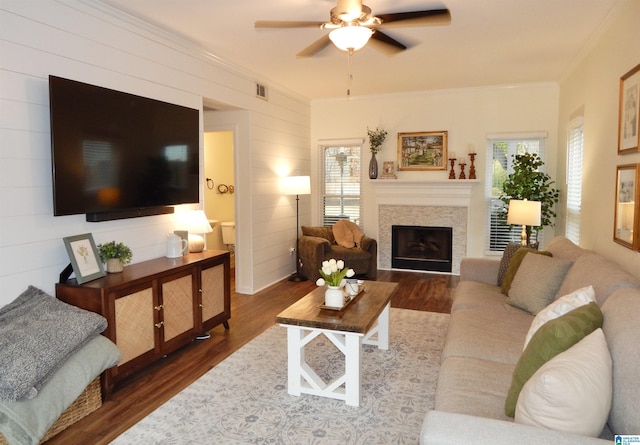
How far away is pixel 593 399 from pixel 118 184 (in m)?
3.17

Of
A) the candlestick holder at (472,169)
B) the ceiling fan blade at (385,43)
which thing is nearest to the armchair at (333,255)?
the candlestick holder at (472,169)

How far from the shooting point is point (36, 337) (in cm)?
232

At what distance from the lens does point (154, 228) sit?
3.85 m

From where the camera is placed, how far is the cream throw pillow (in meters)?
3.02

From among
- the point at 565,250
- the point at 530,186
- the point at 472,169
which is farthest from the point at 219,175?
the point at 565,250

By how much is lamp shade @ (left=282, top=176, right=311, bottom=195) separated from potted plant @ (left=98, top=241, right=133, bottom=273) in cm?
301

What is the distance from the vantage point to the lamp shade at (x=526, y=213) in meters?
4.45

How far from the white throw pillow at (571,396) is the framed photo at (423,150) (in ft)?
17.4

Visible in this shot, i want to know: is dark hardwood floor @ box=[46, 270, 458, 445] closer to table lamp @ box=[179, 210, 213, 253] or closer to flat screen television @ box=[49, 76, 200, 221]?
table lamp @ box=[179, 210, 213, 253]

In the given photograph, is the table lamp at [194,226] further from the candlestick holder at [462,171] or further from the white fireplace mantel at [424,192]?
the candlestick holder at [462,171]

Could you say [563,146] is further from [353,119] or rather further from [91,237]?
[91,237]

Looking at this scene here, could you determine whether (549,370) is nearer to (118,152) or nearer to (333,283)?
(333,283)

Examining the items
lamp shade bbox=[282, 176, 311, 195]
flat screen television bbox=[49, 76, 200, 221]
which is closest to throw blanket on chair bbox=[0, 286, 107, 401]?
flat screen television bbox=[49, 76, 200, 221]

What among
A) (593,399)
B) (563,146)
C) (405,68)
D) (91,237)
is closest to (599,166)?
(563,146)
